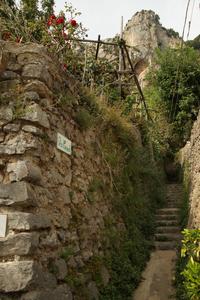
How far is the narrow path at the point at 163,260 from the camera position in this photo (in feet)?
19.8

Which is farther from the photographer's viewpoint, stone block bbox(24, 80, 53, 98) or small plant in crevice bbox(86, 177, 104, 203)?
small plant in crevice bbox(86, 177, 104, 203)

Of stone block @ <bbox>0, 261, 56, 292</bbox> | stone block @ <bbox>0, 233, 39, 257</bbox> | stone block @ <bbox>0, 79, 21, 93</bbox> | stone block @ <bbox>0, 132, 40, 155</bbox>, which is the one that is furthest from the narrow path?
stone block @ <bbox>0, 79, 21, 93</bbox>

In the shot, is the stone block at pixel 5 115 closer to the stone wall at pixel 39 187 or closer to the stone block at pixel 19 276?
the stone wall at pixel 39 187

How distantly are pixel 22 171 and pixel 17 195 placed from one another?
0.27 m

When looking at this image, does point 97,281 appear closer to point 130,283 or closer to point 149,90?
point 130,283

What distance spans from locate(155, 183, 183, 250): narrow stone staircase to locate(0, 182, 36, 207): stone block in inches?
190

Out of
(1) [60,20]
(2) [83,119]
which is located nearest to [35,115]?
(2) [83,119]

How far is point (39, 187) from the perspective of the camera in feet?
13.5

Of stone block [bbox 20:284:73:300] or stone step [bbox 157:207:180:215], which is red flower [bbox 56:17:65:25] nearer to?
stone block [bbox 20:284:73:300]

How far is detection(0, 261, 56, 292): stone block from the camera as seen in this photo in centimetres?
350

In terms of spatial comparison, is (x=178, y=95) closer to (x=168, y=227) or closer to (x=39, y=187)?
(x=168, y=227)

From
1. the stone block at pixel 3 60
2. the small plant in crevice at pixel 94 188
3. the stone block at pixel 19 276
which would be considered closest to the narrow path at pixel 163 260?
the small plant in crevice at pixel 94 188

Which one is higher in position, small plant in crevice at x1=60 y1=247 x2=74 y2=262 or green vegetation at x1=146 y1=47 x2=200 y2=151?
green vegetation at x1=146 y1=47 x2=200 y2=151

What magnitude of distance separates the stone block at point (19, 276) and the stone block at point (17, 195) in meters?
0.58
